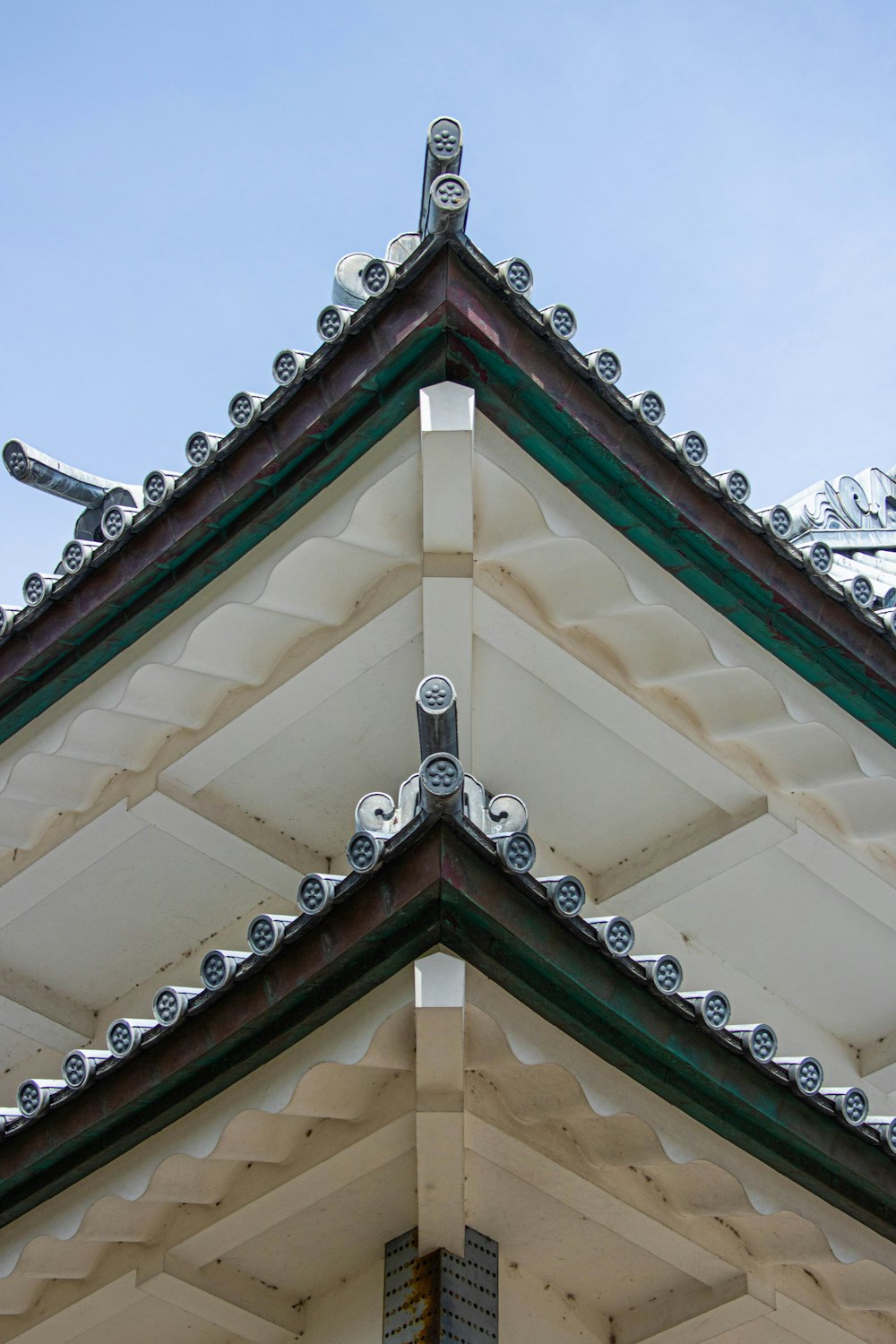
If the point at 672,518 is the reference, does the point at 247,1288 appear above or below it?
below

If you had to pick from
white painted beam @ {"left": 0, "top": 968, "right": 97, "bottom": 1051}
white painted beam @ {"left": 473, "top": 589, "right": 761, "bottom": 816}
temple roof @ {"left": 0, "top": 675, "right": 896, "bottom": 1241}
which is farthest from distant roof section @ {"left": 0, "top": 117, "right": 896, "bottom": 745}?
white painted beam @ {"left": 0, "top": 968, "right": 97, "bottom": 1051}

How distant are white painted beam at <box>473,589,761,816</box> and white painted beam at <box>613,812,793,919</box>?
0.14 meters

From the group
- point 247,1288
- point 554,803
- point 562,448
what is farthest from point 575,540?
point 247,1288

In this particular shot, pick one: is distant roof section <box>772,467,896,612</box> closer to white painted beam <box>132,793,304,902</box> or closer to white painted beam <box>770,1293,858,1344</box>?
white painted beam <box>132,793,304,902</box>

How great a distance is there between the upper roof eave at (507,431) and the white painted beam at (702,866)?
0.79 m

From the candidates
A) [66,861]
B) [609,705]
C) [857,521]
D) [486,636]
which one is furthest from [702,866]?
[857,521]

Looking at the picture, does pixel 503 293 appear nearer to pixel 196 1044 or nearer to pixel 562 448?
pixel 562 448

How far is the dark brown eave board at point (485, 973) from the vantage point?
5625 millimetres

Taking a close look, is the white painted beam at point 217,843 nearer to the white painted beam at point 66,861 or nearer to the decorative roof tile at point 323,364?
the white painted beam at point 66,861

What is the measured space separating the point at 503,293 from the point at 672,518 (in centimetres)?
126

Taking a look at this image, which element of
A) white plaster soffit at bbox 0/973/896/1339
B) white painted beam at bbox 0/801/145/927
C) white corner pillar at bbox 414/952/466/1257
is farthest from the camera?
white painted beam at bbox 0/801/145/927

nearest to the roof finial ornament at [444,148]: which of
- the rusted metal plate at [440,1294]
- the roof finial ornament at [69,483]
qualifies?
the roof finial ornament at [69,483]

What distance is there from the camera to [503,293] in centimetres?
698

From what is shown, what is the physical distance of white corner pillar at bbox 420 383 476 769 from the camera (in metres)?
6.93
